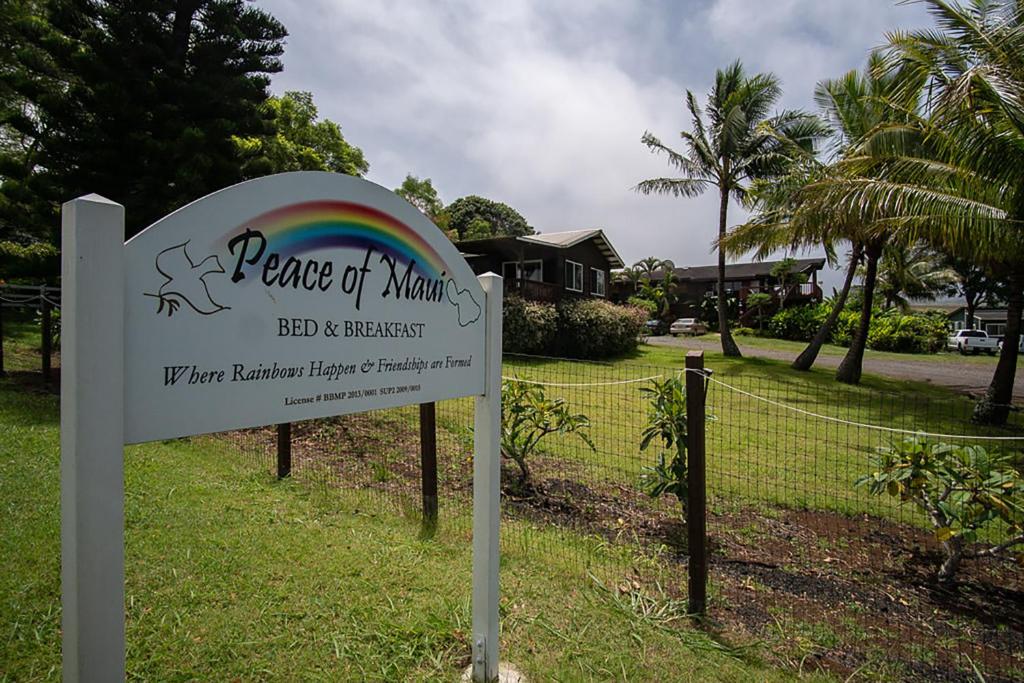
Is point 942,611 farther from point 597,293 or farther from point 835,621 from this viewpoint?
point 597,293

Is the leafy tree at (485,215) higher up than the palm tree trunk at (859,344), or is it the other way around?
the leafy tree at (485,215)

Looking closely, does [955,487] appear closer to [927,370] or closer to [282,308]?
[282,308]

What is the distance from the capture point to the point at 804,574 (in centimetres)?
367

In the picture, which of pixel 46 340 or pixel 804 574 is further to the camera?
pixel 46 340

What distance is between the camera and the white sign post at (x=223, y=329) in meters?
1.22

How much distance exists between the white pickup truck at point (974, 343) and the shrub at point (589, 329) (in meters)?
23.9

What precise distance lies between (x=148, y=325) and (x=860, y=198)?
11.0m

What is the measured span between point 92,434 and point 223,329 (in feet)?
1.22

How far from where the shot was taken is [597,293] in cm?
2492

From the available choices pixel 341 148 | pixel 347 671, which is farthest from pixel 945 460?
pixel 341 148

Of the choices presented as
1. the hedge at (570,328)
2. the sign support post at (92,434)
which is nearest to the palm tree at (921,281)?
the hedge at (570,328)

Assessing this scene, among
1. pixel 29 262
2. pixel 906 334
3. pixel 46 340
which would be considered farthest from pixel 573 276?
pixel 906 334

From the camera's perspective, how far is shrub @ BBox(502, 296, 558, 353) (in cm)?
1627

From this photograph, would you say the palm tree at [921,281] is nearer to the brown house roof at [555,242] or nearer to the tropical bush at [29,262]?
the brown house roof at [555,242]
